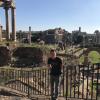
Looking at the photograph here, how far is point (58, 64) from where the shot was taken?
834 centimetres

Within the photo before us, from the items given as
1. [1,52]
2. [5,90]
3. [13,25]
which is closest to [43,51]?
[1,52]

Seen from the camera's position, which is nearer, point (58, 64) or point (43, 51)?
point (58, 64)

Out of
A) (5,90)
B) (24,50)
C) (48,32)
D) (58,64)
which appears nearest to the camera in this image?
(58,64)

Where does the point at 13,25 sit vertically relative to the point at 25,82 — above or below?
above

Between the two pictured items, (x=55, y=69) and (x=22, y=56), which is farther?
(x=22, y=56)

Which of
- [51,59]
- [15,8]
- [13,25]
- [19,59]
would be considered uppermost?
[15,8]

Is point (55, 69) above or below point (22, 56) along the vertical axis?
above

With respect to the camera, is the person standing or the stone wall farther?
the stone wall

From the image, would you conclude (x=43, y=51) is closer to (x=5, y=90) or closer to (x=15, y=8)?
(x=15, y=8)

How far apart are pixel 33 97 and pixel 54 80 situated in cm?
120

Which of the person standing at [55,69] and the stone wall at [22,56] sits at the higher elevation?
the person standing at [55,69]

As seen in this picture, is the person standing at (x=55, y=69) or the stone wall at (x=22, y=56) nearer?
the person standing at (x=55, y=69)

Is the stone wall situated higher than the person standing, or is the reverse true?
the person standing

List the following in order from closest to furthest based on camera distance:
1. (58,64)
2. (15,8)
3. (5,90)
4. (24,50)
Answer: (58,64) < (5,90) < (24,50) < (15,8)
